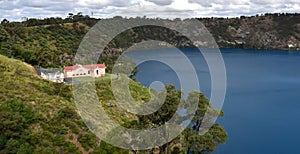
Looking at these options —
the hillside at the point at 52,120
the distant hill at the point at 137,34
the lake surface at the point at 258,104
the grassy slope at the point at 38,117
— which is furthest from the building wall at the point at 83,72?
the lake surface at the point at 258,104

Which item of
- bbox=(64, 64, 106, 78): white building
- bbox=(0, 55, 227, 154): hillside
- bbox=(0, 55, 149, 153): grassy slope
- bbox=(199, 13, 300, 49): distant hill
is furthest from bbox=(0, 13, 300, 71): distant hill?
bbox=(0, 55, 227, 154): hillside

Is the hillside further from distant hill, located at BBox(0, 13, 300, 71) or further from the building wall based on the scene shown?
distant hill, located at BBox(0, 13, 300, 71)

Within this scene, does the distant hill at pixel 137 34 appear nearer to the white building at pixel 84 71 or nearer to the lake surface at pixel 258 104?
the white building at pixel 84 71

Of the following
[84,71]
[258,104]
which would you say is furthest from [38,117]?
[258,104]

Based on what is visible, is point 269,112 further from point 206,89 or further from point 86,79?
point 86,79

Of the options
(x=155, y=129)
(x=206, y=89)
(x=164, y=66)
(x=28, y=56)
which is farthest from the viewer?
(x=164, y=66)

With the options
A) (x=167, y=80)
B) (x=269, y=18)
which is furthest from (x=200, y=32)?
(x=167, y=80)

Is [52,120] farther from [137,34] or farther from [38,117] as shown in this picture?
[137,34]
